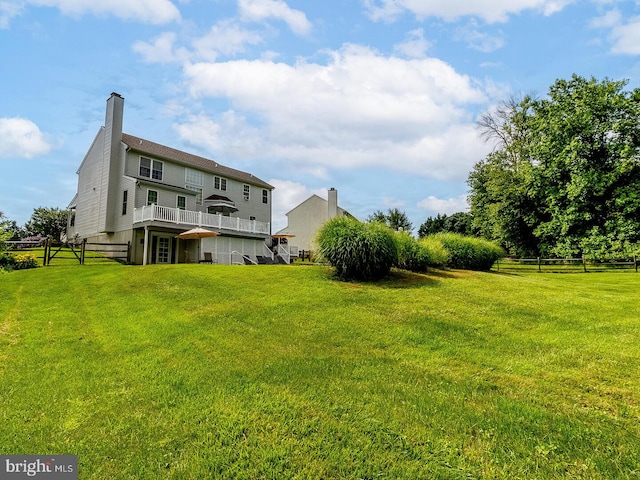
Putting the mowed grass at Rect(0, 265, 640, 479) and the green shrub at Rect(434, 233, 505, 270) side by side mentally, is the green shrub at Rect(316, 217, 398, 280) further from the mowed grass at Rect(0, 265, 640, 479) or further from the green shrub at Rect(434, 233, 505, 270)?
the green shrub at Rect(434, 233, 505, 270)

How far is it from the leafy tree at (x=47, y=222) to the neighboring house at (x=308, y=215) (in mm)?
21273

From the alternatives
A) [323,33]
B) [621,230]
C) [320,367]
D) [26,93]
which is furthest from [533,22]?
[621,230]

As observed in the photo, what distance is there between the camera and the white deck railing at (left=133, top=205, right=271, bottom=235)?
768 inches

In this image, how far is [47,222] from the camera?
33688mm

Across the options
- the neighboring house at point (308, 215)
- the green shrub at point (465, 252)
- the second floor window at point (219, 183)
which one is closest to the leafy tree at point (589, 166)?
the green shrub at point (465, 252)

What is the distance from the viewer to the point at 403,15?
9.73 m

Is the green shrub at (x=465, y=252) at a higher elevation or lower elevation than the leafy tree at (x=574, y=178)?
lower

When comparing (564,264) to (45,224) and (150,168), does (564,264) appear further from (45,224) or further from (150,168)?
(45,224)

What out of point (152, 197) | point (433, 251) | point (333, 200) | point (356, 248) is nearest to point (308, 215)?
point (333, 200)

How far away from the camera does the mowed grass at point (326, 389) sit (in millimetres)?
2801

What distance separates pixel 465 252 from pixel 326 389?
13365 millimetres

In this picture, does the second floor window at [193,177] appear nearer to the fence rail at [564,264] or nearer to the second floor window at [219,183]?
the second floor window at [219,183]

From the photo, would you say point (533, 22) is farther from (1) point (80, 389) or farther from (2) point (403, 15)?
(1) point (80, 389)

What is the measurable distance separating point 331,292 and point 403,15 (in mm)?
7942
